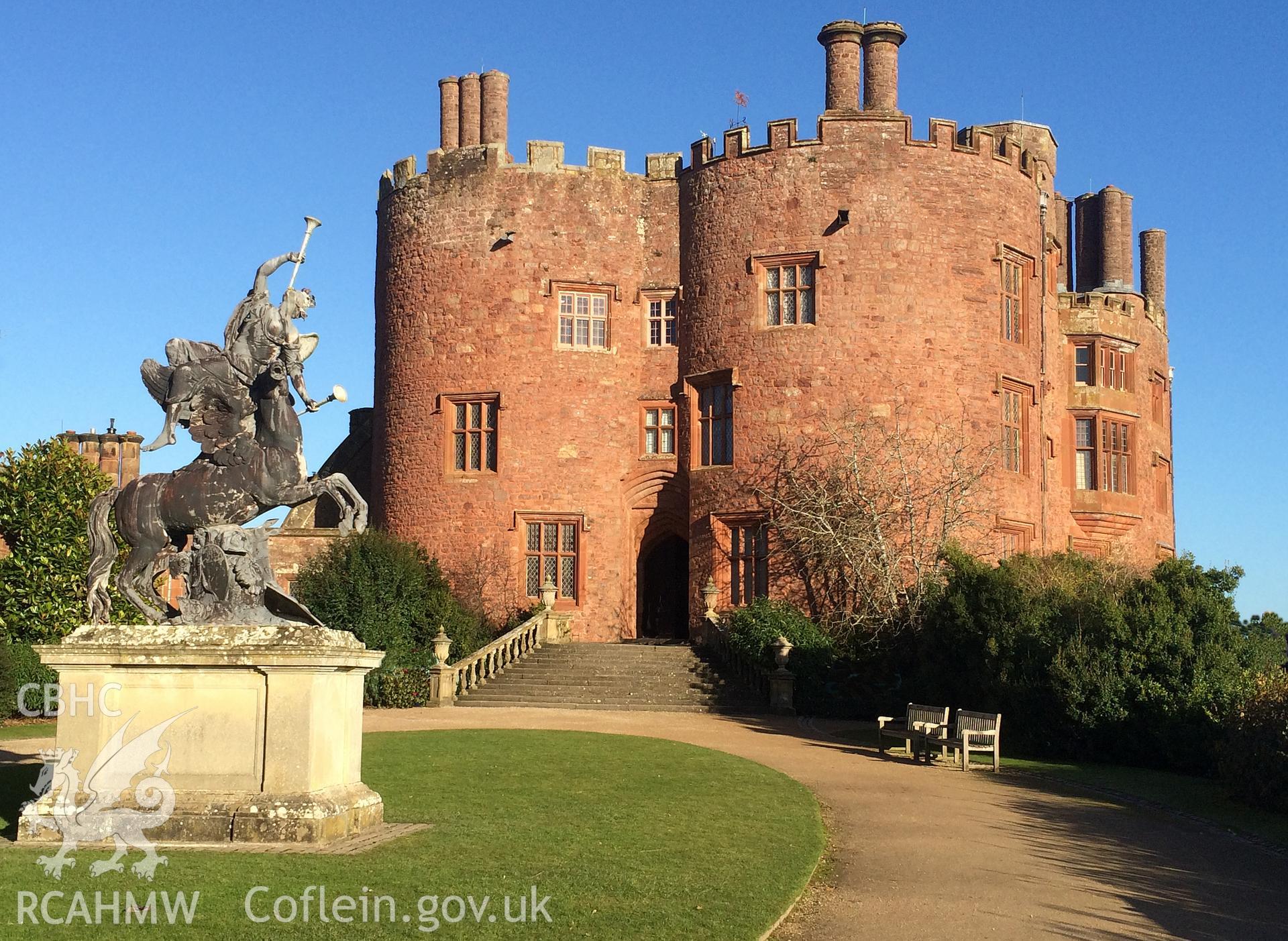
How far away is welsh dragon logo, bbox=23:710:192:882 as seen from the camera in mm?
9047

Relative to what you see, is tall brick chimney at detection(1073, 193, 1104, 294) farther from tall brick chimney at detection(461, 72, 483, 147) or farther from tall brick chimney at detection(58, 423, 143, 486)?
tall brick chimney at detection(58, 423, 143, 486)

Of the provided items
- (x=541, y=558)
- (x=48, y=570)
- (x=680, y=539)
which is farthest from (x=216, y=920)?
A: (x=680, y=539)

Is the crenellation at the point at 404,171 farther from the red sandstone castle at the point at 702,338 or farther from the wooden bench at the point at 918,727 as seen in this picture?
the wooden bench at the point at 918,727

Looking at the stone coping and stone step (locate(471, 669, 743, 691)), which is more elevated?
the stone coping

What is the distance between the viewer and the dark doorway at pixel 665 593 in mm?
32438

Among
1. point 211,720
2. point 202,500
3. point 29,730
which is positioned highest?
→ point 202,500

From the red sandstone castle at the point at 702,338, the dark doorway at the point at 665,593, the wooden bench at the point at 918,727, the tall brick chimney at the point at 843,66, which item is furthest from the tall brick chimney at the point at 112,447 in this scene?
the wooden bench at the point at 918,727

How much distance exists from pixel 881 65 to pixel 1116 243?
9626mm

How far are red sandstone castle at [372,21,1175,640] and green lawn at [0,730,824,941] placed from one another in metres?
15.3

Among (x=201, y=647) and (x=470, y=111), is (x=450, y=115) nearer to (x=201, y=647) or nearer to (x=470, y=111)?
(x=470, y=111)

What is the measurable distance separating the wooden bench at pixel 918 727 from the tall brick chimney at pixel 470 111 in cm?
1896

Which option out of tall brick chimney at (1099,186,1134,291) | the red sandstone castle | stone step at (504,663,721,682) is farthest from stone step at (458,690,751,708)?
tall brick chimney at (1099,186,1134,291)

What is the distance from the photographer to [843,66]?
96.6 feet

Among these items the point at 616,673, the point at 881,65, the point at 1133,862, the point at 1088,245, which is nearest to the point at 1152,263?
the point at 1088,245
